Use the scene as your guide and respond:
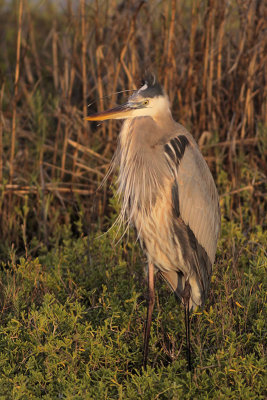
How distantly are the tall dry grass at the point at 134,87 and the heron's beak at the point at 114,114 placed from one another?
1416mm

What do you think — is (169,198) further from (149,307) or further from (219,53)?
(219,53)

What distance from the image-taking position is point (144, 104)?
2738mm

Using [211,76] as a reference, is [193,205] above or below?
below

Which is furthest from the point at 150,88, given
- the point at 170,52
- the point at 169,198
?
the point at 170,52

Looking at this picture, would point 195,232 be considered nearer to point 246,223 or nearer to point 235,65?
point 246,223

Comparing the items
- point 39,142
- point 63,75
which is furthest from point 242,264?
point 63,75

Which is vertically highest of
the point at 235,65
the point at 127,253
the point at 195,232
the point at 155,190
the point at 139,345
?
the point at 235,65

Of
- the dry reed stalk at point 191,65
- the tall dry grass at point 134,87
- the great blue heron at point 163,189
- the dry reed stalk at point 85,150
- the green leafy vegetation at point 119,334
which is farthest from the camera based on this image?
the dry reed stalk at point 85,150

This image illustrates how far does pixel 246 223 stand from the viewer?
13.7 feet

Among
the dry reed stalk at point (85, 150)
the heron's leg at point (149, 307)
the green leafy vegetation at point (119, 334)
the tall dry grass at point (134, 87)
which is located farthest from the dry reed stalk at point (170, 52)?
the heron's leg at point (149, 307)

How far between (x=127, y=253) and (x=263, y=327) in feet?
3.62

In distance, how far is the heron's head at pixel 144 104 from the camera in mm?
2697

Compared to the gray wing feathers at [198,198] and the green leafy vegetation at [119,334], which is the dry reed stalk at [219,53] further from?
the gray wing feathers at [198,198]

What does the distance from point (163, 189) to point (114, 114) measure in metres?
0.43
